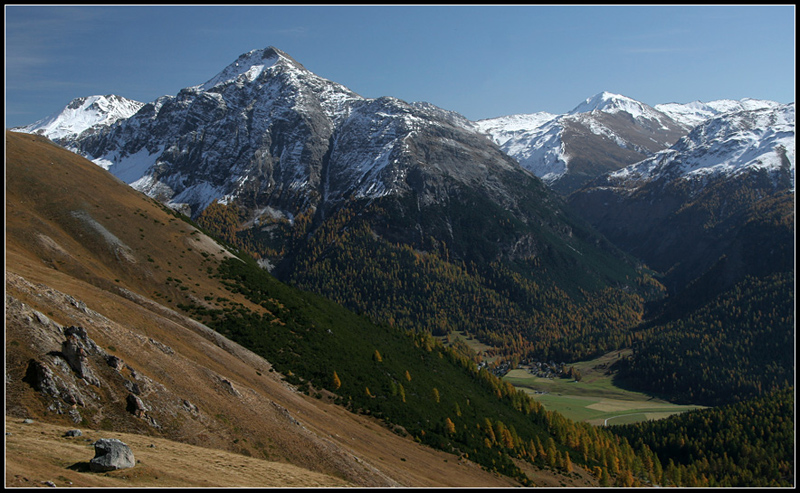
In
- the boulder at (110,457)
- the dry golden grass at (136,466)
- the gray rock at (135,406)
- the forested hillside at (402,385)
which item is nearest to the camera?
the dry golden grass at (136,466)

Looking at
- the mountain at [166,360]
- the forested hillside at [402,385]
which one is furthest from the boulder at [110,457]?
the forested hillside at [402,385]

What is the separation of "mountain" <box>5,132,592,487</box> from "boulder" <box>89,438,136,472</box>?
809 millimetres

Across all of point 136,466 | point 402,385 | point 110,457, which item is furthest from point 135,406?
point 402,385

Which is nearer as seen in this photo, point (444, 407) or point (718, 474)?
point (444, 407)

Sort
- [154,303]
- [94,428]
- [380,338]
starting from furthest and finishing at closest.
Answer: [380,338] → [154,303] → [94,428]

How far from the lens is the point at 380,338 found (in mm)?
167000

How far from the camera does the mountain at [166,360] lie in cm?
5034

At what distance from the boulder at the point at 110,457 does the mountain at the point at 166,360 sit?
809 mm

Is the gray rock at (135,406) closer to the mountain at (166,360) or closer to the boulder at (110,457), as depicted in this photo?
the mountain at (166,360)

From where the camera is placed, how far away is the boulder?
1613 inches

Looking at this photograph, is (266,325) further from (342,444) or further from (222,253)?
(342,444)

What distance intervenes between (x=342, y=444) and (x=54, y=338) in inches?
1582

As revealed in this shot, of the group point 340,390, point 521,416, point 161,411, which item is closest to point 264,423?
point 161,411

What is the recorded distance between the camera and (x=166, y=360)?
66.5 m
